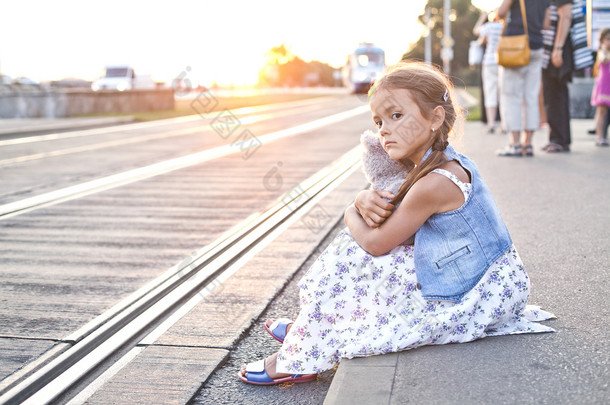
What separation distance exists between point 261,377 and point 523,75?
6.44 m

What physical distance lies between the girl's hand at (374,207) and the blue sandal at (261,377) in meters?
0.62

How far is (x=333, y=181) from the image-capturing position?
24.6 feet

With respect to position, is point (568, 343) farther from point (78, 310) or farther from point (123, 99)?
point (123, 99)

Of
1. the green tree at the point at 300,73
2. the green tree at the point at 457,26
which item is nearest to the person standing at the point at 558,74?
the green tree at the point at 457,26

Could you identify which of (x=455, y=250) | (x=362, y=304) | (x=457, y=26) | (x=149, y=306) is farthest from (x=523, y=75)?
(x=457, y=26)

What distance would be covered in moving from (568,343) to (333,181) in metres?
5.05

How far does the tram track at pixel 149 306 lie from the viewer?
268 cm

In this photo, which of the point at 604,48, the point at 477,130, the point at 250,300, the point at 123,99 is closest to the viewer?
the point at 250,300

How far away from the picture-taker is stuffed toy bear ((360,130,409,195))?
9.16 feet

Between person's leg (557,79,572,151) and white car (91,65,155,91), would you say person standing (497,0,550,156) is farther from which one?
white car (91,65,155,91)

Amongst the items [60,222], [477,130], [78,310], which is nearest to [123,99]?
[477,130]

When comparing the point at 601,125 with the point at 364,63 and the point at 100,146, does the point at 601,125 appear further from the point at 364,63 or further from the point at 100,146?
the point at 364,63

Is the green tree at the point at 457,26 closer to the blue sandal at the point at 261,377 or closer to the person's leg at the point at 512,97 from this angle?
the person's leg at the point at 512,97

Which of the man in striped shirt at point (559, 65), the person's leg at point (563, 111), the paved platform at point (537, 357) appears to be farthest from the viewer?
the person's leg at point (563, 111)
